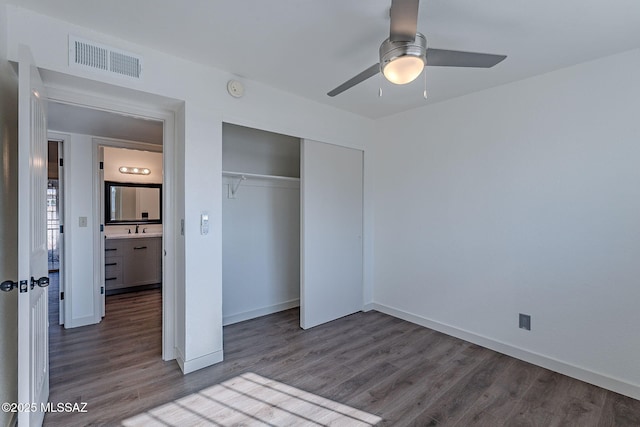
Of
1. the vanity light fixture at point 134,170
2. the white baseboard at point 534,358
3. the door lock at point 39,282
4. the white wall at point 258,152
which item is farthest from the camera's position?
the vanity light fixture at point 134,170

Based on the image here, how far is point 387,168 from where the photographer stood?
3701 millimetres

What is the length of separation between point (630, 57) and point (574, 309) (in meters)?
1.88

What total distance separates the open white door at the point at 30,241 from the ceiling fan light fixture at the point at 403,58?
175 centimetres

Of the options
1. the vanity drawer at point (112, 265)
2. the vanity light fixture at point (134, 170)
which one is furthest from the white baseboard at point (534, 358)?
the vanity light fixture at point (134, 170)

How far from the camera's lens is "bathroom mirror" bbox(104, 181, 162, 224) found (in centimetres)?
488

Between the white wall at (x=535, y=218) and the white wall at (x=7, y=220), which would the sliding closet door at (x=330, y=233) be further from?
the white wall at (x=7, y=220)

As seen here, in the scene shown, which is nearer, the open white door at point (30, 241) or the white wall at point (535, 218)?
the open white door at point (30, 241)

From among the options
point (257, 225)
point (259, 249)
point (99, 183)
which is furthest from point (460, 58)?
point (99, 183)

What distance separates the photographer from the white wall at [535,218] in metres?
2.16

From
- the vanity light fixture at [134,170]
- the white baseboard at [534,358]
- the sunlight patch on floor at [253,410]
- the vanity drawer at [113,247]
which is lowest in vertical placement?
the sunlight patch on floor at [253,410]

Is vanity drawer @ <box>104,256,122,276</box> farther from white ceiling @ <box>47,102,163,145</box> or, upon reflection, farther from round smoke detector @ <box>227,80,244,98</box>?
round smoke detector @ <box>227,80,244,98</box>

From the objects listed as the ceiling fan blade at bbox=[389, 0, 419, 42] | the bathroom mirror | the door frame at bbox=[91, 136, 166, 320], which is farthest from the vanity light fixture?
the ceiling fan blade at bbox=[389, 0, 419, 42]

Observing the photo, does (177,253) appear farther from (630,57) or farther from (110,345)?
(630,57)

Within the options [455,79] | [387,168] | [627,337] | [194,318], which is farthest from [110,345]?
[627,337]
